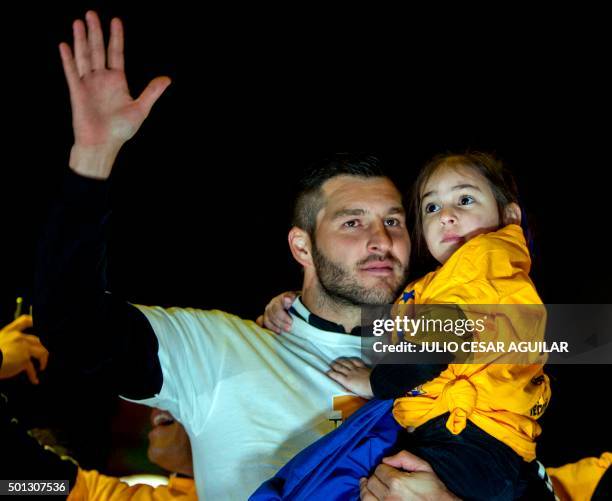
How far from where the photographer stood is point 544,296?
2.17m

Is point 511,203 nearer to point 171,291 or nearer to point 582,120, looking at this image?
point 582,120

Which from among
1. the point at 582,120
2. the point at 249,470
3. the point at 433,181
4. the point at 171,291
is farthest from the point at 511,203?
the point at 171,291

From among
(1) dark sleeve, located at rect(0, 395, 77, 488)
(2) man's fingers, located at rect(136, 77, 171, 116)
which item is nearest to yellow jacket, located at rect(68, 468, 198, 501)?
(1) dark sleeve, located at rect(0, 395, 77, 488)

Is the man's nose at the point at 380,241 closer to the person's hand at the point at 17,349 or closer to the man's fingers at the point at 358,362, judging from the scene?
the man's fingers at the point at 358,362

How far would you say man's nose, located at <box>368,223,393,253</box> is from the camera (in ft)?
5.74

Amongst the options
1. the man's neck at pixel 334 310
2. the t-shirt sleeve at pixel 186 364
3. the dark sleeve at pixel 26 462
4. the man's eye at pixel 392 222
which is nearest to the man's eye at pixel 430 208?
the man's eye at pixel 392 222

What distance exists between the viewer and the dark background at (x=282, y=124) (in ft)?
7.33

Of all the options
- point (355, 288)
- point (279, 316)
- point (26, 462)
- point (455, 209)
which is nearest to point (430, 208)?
point (455, 209)

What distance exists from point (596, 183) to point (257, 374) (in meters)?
1.42

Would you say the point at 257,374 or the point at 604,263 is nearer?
the point at 257,374

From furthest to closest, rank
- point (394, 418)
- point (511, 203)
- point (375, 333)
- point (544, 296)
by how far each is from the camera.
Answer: point (544, 296) → point (375, 333) → point (511, 203) → point (394, 418)

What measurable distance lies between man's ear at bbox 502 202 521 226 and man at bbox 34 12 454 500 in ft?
1.03

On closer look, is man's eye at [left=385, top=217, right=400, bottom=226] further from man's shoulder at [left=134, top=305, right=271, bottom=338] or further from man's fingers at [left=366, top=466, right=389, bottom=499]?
man's fingers at [left=366, top=466, right=389, bottom=499]

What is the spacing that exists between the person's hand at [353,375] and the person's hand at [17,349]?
3.00ft
